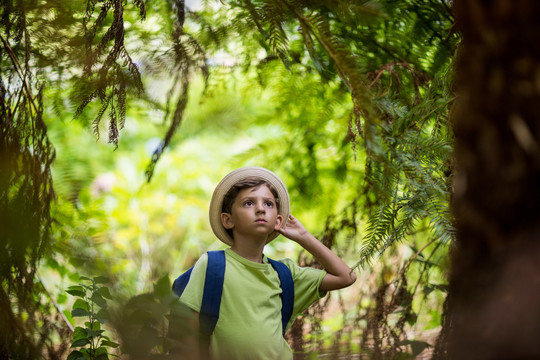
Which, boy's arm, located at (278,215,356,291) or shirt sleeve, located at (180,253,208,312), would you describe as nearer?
shirt sleeve, located at (180,253,208,312)

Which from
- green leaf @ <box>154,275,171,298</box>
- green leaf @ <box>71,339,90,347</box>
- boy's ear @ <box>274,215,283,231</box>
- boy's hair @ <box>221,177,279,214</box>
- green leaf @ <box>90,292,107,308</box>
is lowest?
green leaf @ <box>71,339,90,347</box>

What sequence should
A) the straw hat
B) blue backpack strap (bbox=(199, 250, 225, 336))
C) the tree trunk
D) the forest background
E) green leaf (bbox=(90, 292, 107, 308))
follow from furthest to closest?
the straw hat
green leaf (bbox=(90, 292, 107, 308))
blue backpack strap (bbox=(199, 250, 225, 336))
the forest background
the tree trunk

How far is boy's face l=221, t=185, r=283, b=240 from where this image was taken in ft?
6.43

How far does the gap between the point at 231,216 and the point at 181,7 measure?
0.80 metres

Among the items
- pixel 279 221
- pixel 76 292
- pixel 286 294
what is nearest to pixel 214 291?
pixel 286 294

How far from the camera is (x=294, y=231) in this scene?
207cm

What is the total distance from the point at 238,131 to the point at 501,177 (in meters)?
2.02

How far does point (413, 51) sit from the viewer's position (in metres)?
2.45

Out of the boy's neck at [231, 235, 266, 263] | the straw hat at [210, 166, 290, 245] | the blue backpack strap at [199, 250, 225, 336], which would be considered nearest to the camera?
the blue backpack strap at [199, 250, 225, 336]

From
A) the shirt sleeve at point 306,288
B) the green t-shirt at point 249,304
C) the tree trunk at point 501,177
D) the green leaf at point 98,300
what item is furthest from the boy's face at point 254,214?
the tree trunk at point 501,177

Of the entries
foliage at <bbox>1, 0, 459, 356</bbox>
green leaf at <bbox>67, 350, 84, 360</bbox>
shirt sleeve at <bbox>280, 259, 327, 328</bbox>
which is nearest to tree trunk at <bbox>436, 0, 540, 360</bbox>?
foliage at <bbox>1, 0, 459, 356</bbox>

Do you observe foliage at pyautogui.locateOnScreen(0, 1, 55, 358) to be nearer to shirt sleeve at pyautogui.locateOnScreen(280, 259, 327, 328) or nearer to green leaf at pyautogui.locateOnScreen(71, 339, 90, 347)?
green leaf at pyautogui.locateOnScreen(71, 339, 90, 347)

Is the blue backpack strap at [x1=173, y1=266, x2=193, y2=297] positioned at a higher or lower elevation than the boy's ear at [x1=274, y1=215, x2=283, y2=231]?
lower

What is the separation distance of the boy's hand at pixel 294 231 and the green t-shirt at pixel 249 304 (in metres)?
0.14
